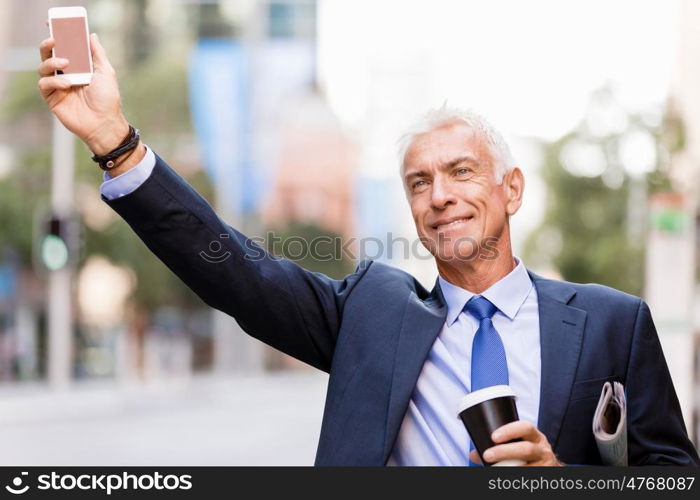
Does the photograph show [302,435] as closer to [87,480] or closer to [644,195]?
[644,195]

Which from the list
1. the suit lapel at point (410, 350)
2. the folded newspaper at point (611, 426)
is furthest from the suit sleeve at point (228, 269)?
the folded newspaper at point (611, 426)

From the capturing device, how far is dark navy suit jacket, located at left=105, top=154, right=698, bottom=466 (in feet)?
7.68

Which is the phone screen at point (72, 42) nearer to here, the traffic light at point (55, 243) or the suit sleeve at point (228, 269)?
the suit sleeve at point (228, 269)

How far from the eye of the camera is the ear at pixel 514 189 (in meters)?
2.71

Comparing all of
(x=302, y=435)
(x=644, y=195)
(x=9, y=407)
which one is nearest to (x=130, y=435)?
(x=302, y=435)

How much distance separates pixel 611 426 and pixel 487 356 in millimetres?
330

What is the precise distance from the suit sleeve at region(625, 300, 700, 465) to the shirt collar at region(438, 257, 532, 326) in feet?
0.94

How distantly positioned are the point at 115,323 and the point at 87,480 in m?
30.2

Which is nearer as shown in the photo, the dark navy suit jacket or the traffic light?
the dark navy suit jacket
